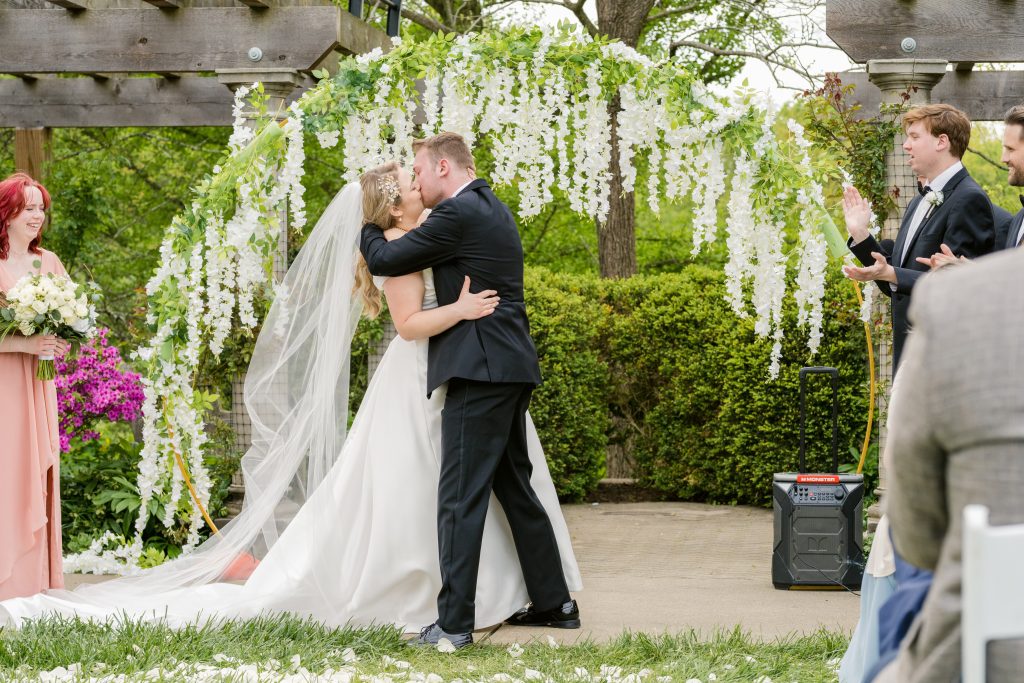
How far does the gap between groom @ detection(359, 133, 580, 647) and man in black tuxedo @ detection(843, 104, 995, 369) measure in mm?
1329

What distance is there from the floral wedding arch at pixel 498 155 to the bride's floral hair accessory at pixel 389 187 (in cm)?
50

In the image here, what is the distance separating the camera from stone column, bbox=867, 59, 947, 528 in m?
6.16

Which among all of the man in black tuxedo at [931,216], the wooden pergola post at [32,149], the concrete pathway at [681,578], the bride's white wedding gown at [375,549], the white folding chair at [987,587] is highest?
the wooden pergola post at [32,149]

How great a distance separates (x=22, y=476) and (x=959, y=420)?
447 centimetres

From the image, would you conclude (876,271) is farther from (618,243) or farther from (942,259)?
(618,243)

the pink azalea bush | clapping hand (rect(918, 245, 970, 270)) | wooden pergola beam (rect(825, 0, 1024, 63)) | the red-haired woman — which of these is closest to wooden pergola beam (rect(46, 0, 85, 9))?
the pink azalea bush

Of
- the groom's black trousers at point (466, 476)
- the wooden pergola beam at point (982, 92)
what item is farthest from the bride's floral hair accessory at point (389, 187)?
the wooden pergola beam at point (982, 92)

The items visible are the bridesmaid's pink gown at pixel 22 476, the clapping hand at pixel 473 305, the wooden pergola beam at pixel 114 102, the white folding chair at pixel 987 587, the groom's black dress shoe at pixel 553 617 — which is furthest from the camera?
the wooden pergola beam at pixel 114 102

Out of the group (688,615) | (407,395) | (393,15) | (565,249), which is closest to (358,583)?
(407,395)

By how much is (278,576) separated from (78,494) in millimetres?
2695

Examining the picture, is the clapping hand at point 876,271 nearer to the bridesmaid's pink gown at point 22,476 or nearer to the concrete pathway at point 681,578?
the concrete pathway at point 681,578

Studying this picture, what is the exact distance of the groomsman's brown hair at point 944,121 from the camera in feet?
13.8

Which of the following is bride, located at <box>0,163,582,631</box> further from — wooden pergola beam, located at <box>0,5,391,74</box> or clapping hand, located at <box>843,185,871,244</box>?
wooden pergola beam, located at <box>0,5,391,74</box>

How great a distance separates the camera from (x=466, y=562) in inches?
169
